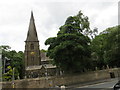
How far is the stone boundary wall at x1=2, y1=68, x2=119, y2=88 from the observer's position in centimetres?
2095

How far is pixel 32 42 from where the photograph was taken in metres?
53.1

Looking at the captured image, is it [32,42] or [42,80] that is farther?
[32,42]

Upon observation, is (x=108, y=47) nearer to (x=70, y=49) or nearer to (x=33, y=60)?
(x=70, y=49)

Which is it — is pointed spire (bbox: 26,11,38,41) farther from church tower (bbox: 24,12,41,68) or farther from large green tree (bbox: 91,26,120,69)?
large green tree (bbox: 91,26,120,69)

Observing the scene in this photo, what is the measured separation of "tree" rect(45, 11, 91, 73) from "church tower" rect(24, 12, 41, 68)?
94.7 ft

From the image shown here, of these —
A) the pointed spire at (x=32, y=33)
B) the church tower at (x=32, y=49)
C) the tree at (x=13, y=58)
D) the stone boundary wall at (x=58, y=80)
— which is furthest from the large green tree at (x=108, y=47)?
the pointed spire at (x=32, y=33)

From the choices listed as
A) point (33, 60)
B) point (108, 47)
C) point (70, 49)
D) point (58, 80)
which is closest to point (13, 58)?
point (33, 60)

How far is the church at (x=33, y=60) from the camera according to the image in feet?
160

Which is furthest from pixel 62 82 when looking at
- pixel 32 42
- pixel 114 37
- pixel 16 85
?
pixel 32 42

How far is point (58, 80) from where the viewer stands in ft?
74.8

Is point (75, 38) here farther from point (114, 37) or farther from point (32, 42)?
point (32, 42)

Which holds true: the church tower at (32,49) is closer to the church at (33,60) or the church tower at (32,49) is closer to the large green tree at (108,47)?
the church at (33,60)

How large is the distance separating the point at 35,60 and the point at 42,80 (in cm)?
3098

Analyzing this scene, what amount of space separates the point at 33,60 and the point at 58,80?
3114 cm
